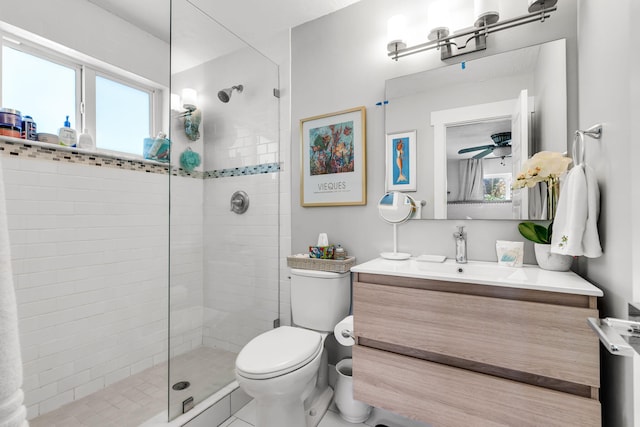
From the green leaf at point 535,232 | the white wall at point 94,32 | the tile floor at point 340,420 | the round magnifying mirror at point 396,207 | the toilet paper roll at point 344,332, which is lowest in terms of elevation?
the tile floor at point 340,420

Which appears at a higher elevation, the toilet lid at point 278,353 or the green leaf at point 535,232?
the green leaf at point 535,232

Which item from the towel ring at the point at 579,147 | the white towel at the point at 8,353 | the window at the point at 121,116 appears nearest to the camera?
the white towel at the point at 8,353

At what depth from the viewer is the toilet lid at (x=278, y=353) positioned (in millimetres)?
1309

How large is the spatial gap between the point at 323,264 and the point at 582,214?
121 centimetres

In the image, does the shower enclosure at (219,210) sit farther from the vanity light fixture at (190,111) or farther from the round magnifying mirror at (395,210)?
the round magnifying mirror at (395,210)

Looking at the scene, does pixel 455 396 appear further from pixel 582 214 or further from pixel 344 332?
pixel 582 214

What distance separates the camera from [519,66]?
1467 mm

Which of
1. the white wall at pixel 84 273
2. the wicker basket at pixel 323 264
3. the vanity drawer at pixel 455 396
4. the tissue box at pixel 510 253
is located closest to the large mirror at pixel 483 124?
the tissue box at pixel 510 253

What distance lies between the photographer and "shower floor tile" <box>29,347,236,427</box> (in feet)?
5.32

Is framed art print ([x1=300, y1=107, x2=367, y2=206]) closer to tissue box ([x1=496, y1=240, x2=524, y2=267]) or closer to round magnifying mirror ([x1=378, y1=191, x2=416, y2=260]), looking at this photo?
round magnifying mirror ([x1=378, y1=191, x2=416, y2=260])

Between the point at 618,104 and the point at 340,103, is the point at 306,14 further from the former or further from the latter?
the point at 618,104

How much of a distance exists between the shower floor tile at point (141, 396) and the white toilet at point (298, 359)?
1.44ft

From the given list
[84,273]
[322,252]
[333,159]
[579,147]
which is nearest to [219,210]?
[322,252]

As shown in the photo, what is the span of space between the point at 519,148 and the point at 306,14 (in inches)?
61.8
